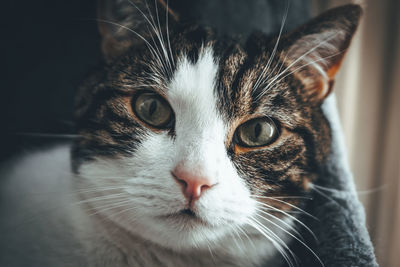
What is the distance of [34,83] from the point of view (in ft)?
2.69

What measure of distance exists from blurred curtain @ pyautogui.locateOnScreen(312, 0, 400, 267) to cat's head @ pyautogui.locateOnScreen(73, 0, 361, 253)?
81 millimetres

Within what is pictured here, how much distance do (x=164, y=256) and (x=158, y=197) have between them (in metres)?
0.16

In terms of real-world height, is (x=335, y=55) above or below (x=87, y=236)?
above

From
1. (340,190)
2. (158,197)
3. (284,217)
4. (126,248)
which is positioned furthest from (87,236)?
(340,190)

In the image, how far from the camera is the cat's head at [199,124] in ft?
1.56

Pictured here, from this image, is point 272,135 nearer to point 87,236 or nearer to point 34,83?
point 87,236

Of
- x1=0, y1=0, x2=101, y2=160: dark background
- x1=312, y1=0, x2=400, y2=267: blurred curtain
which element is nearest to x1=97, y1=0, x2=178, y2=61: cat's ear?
x1=0, y1=0, x2=101, y2=160: dark background

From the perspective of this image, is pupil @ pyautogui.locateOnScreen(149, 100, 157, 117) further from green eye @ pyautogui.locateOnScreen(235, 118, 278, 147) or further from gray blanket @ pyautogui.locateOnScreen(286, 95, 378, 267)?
gray blanket @ pyautogui.locateOnScreen(286, 95, 378, 267)

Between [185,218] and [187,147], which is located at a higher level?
[187,147]

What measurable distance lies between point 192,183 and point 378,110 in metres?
0.40

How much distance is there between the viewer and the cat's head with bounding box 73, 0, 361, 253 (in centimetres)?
47

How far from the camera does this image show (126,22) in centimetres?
64

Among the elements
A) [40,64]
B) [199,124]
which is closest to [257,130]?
[199,124]

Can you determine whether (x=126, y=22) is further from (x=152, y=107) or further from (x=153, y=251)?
(x=153, y=251)
